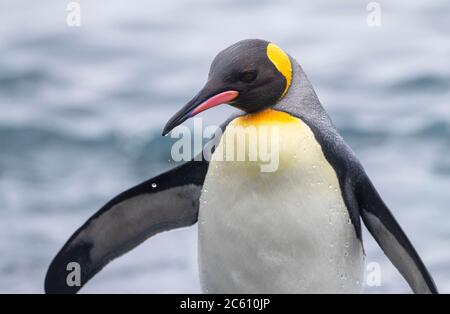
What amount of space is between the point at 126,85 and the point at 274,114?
19.1 ft

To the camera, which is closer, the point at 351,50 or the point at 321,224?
the point at 321,224

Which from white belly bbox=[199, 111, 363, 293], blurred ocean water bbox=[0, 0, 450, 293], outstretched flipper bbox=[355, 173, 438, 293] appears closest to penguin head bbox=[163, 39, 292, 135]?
white belly bbox=[199, 111, 363, 293]

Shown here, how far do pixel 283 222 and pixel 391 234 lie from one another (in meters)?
0.36

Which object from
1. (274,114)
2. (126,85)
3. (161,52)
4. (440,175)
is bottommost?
(274,114)

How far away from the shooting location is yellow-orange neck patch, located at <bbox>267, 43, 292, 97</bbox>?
10.4ft

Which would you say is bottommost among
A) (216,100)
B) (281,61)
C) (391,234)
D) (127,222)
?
(391,234)

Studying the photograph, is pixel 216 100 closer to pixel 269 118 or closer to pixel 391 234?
pixel 269 118

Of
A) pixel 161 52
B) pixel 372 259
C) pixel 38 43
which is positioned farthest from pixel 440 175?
pixel 38 43

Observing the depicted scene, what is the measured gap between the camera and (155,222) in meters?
3.59

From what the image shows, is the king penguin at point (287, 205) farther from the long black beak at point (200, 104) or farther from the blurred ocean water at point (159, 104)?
the blurred ocean water at point (159, 104)

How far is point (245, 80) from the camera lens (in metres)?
3.11

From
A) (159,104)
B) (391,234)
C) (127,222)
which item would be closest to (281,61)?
(391,234)

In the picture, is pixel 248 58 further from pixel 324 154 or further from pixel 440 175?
pixel 440 175

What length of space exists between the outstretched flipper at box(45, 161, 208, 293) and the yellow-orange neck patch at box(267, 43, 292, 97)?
485mm
